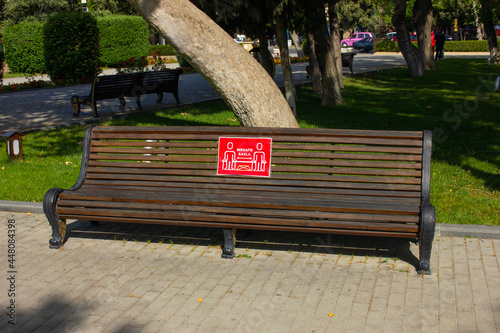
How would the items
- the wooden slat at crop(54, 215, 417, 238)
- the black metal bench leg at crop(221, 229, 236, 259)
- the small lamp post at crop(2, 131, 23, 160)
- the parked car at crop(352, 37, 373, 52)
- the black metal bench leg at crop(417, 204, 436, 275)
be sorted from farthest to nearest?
the parked car at crop(352, 37, 373, 52) → the small lamp post at crop(2, 131, 23, 160) → the black metal bench leg at crop(221, 229, 236, 259) → the wooden slat at crop(54, 215, 417, 238) → the black metal bench leg at crop(417, 204, 436, 275)

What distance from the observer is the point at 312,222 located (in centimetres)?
479

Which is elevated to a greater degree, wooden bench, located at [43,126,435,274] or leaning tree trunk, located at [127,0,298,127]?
leaning tree trunk, located at [127,0,298,127]

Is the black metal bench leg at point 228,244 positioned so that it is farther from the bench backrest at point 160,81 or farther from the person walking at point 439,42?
the person walking at point 439,42

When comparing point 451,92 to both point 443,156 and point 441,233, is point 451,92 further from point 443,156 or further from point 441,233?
point 441,233

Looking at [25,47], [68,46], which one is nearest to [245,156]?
[68,46]

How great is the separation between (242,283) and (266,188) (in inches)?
42.8

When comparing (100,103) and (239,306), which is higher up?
(100,103)

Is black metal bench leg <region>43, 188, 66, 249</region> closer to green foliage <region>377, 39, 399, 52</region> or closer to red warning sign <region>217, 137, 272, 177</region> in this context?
red warning sign <region>217, 137, 272, 177</region>

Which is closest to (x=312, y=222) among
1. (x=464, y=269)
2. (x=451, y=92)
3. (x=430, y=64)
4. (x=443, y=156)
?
(x=464, y=269)

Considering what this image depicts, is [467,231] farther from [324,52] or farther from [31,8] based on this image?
[31,8]

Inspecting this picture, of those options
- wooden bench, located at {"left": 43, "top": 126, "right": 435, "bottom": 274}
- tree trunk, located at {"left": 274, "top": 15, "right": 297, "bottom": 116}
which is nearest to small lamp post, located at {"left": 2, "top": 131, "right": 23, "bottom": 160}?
wooden bench, located at {"left": 43, "top": 126, "right": 435, "bottom": 274}

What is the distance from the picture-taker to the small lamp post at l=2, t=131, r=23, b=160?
8391 mm

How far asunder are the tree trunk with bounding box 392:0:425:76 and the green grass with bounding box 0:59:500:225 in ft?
9.81

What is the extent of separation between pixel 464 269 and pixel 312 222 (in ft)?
4.51
